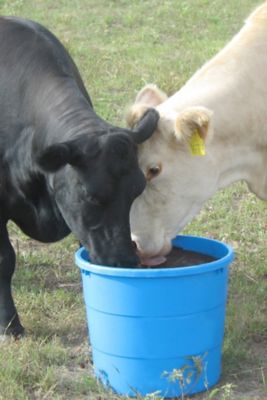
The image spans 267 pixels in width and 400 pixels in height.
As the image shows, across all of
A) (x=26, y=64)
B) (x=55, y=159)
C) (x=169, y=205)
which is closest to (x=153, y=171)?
(x=169, y=205)

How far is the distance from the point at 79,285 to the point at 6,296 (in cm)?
71

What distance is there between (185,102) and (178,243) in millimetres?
691

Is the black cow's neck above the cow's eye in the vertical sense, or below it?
above

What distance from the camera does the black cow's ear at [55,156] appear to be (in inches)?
139

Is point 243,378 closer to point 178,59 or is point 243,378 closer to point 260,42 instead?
point 260,42

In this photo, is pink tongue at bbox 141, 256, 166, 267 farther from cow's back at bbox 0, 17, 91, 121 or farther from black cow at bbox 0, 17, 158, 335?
cow's back at bbox 0, 17, 91, 121

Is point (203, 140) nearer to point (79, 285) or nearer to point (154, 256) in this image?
point (154, 256)

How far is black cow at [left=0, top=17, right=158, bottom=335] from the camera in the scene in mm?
3570

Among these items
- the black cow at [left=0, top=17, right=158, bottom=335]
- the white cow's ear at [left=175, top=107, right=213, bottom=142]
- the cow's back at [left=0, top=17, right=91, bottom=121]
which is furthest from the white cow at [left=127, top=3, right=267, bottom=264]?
the cow's back at [left=0, top=17, right=91, bottom=121]

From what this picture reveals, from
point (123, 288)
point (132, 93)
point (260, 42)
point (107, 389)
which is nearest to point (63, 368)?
point (107, 389)

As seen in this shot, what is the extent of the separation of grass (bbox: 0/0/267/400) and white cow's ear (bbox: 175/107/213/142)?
3.12ft

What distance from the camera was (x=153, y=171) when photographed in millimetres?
4094

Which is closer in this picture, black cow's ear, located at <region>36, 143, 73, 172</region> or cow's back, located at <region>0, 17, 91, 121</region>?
black cow's ear, located at <region>36, 143, 73, 172</region>

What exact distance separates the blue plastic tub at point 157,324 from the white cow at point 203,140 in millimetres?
551
